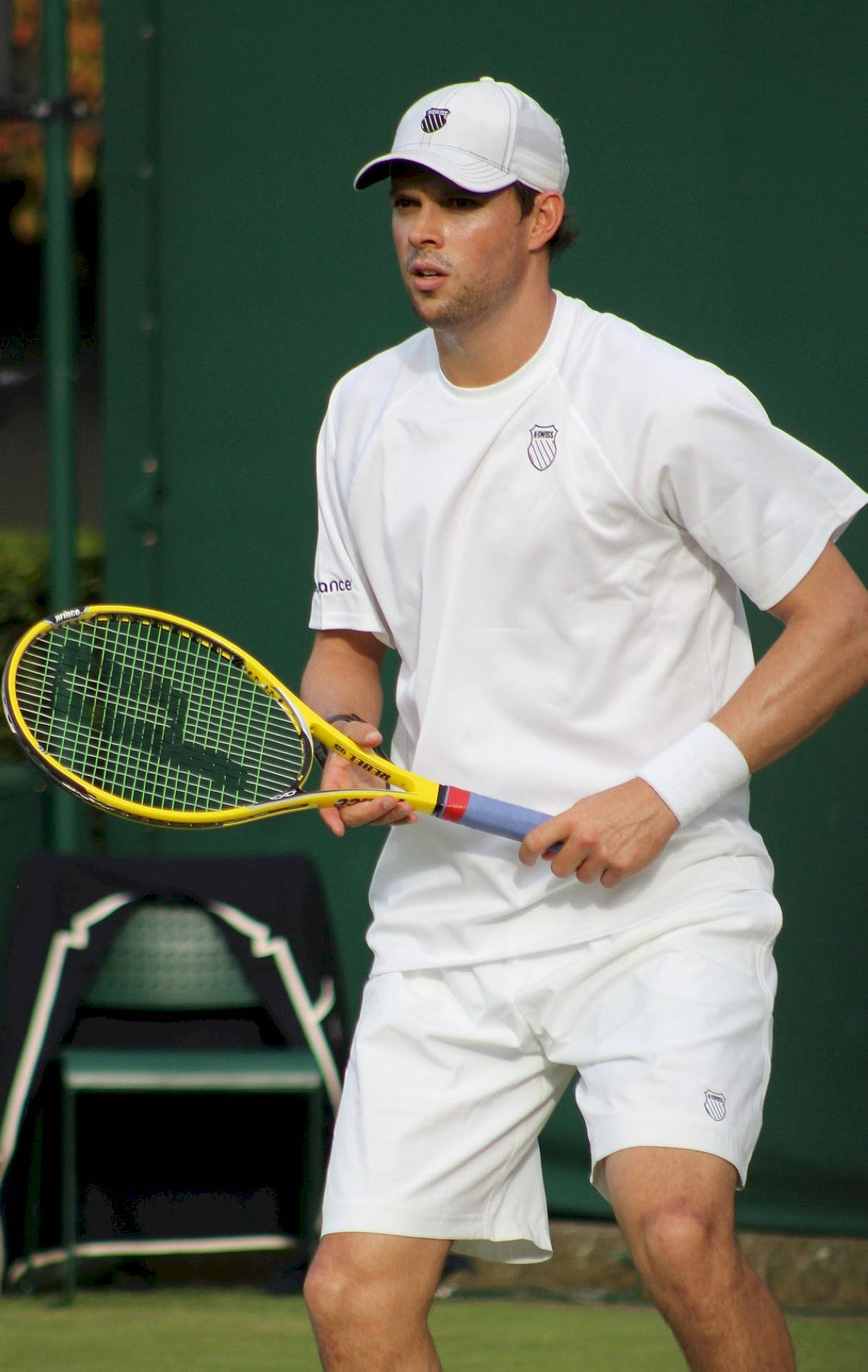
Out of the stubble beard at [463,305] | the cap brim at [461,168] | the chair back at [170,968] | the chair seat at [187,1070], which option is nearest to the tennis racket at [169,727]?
the stubble beard at [463,305]

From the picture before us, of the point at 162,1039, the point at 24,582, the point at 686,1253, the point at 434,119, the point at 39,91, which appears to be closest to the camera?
the point at 686,1253

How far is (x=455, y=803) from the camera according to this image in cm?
243

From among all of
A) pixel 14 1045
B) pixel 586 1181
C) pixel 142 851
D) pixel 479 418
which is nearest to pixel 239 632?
pixel 142 851

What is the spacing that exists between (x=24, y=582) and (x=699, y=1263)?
2.98m

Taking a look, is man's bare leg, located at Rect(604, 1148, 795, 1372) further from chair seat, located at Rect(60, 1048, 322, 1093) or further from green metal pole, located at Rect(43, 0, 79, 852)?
green metal pole, located at Rect(43, 0, 79, 852)

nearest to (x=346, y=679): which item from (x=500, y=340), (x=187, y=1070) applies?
(x=500, y=340)

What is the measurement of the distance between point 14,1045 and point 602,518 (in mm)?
2142

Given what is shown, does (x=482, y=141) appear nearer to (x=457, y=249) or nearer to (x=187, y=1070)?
(x=457, y=249)

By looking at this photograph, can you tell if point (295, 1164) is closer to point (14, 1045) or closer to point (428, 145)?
point (14, 1045)

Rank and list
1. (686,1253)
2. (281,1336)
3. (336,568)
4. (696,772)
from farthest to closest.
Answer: (281,1336) < (336,568) < (696,772) < (686,1253)

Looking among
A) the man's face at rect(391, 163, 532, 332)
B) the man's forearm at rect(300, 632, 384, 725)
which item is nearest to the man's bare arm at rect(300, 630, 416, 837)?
the man's forearm at rect(300, 632, 384, 725)

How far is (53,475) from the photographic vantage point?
4551mm

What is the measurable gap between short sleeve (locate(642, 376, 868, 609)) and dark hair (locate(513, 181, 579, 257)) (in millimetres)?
389

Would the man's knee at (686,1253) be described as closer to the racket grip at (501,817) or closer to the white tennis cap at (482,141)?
the racket grip at (501,817)
